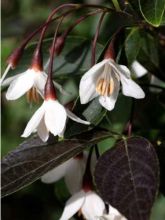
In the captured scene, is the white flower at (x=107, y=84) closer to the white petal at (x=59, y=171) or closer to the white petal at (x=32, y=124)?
the white petal at (x=32, y=124)

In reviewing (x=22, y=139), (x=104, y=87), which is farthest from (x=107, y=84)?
(x=22, y=139)

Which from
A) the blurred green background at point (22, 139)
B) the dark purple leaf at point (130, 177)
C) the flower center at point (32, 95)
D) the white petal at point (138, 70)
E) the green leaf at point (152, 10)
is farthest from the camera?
the blurred green background at point (22, 139)

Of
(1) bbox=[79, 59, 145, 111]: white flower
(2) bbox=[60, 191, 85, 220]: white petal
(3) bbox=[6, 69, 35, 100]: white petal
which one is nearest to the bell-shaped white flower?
(3) bbox=[6, 69, 35, 100]: white petal

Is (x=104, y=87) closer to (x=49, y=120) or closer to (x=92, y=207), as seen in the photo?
(x=49, y=120)

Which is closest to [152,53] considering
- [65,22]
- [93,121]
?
[93,121]

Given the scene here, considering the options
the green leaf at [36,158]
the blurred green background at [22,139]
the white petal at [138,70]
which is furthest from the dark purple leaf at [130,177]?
the blurred green background at [22,139]

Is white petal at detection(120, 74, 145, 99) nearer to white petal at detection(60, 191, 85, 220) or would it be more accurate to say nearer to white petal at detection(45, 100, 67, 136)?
white petal at detection(45, 100, 67, 136)

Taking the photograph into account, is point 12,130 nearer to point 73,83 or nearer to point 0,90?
point 73,83
